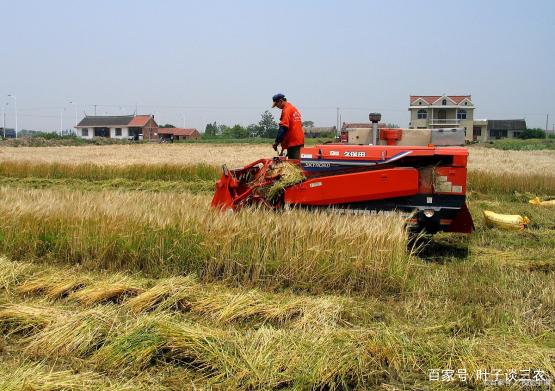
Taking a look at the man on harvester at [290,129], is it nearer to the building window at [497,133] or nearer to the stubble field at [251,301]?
the stubble field at [251,301]

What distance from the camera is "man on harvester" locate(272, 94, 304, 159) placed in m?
8.63

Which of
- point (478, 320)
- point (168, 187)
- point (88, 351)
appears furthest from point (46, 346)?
point (168, 187)

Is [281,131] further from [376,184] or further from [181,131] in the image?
[181,131]

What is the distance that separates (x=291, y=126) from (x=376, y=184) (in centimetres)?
193

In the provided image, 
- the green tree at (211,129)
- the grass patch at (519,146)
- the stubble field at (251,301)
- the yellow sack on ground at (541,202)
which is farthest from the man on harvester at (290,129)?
the green tree at (211,129)

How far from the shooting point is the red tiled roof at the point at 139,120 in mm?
89400

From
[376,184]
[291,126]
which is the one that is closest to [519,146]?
[291,126]

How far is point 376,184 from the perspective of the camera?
24.6 feet

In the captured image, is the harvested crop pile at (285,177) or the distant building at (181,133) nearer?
the harvested crop pile at (285,177)

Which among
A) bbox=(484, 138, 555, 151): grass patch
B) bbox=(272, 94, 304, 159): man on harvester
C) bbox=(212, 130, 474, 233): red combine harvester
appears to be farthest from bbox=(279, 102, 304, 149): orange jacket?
bbox=(484, 138, 555, 151): grass patch

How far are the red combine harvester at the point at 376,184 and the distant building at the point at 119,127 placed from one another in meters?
83.5

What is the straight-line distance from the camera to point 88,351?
412 cm

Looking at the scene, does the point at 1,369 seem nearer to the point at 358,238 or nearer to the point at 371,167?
the point at 358,238

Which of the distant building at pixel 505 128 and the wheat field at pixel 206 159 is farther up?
the distant building at pixel 505 128
